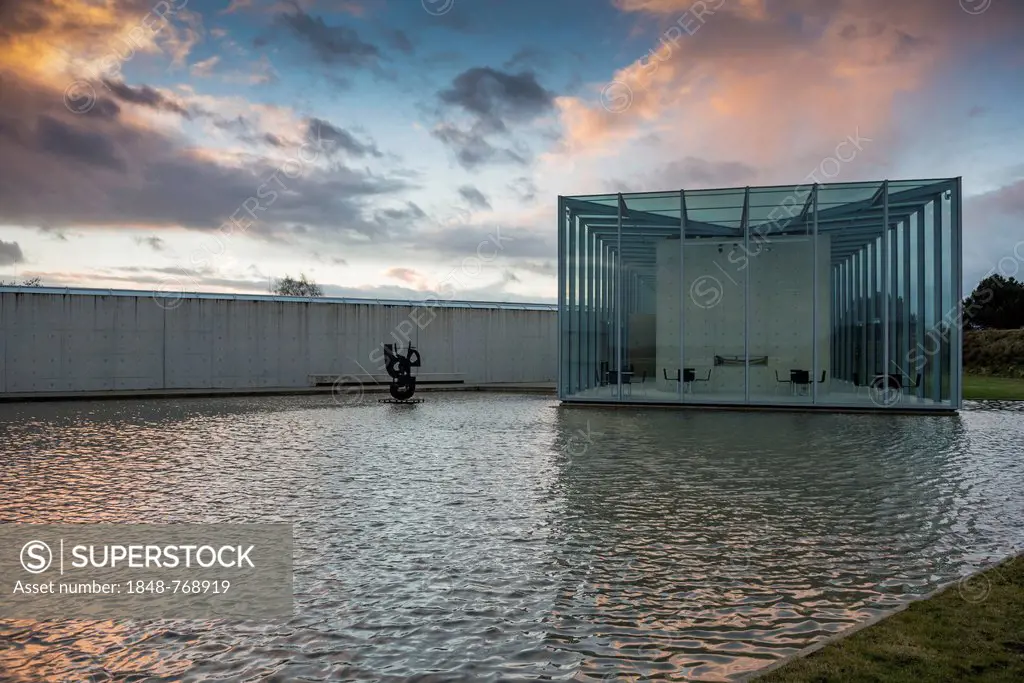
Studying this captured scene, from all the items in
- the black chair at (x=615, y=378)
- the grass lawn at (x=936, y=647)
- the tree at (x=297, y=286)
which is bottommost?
the grass lawn at (x=936, y=647)

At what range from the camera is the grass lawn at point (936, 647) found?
12.0 ft

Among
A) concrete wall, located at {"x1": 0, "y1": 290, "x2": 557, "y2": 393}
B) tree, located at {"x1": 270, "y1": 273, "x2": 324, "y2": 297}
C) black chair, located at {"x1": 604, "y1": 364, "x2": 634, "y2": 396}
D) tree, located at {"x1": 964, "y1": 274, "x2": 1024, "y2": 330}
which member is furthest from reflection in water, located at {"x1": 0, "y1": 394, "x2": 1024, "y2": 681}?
tree, located at {"x1": 270, "y1": 273, "x2": 324, "y2": 297}

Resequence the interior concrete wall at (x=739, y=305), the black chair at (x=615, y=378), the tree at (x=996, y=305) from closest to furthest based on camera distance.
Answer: the interior concrete wall at (x=739, y=305) < the black chair at (x=615, y=378) < the tree at (x=996, y=305)

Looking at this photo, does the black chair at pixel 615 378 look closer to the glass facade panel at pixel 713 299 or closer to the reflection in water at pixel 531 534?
the glass facade panel at pixel 713 299

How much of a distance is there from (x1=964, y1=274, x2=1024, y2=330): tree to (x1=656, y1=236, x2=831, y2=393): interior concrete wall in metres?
42.7

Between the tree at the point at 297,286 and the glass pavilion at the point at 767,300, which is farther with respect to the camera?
the tree at the point at 297,286

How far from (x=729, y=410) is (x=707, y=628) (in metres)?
16.3

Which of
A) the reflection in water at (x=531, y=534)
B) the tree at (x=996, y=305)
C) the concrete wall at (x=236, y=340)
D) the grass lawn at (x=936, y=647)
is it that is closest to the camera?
the grass lawn at (x=936, y=647)

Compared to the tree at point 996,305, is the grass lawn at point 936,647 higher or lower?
lower

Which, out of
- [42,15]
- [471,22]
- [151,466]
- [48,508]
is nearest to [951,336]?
[471,22]

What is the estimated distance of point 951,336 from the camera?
18.7 meters

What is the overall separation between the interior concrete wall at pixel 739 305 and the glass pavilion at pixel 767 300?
0.11ft

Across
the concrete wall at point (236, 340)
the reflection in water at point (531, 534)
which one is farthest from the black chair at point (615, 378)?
the concrete wall at point (236, 340)

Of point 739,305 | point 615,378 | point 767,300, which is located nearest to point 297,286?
point 615,378
